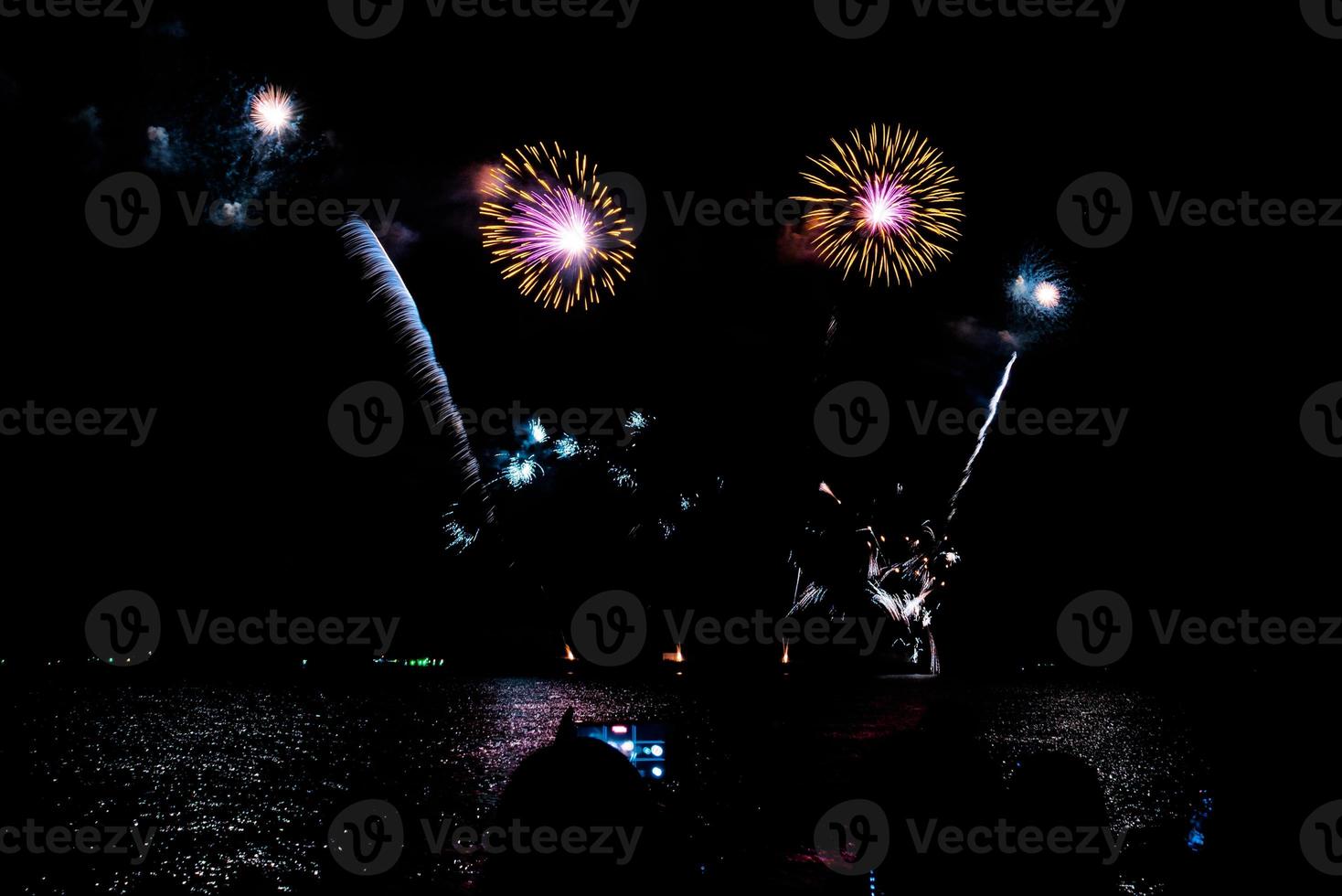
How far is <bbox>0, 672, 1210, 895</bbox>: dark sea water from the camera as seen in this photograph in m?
5.25

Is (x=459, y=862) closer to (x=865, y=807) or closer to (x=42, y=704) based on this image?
(x=865, y=807)

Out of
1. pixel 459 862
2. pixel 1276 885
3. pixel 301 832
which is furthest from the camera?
pixel 301 832

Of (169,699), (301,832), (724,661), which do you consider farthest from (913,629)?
(301,832)

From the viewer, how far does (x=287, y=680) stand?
33469 mm

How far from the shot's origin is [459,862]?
19.4ft

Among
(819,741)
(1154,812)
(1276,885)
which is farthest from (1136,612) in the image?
(1276,885)

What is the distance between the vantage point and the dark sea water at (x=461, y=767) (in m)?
5.25

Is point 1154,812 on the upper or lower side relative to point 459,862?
upper

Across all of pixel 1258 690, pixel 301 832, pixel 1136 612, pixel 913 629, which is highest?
pixel 1136 612

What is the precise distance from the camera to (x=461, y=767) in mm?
10070

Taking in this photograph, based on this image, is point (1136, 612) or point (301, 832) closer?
point (301, 832)

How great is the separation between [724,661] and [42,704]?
35185 millimetres

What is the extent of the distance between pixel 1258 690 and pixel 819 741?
31.4 feet

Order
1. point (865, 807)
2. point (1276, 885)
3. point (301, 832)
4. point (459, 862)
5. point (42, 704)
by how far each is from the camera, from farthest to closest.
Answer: point (42, 704) < point (301, 832) < point (459, 862) < point (1276, 885) < point (865, 807)
